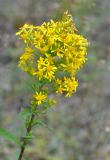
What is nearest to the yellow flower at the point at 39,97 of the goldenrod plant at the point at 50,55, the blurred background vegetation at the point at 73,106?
the goldenrod plant at the point at 50,55

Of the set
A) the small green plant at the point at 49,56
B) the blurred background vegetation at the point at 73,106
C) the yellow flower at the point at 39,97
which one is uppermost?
the blurred background vegetation at the point at 73,106

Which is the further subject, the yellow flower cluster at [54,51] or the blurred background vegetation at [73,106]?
the blurred background vegetation at [73,106]

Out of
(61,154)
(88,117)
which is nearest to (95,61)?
(88,117)

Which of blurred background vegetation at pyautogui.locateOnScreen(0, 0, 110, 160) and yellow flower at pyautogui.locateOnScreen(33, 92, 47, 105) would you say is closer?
yellow flower at pyautogui.locateOnScreen(33, 92, 47, 105)

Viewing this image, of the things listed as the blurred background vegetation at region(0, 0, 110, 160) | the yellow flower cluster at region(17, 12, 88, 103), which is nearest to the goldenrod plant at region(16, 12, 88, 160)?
the yellow flower cluster at region(17, 12, 88, 103)

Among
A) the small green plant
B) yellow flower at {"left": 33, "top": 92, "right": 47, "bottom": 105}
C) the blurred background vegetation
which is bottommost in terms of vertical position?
yellow flower at {"left": 33, "top": 92, "right": 47, "bottom": 105}

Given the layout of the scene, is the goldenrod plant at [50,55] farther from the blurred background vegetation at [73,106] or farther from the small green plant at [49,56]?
the blurred background vegetation at [73,106]

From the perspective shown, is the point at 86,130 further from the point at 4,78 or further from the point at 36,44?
the point at 36,44

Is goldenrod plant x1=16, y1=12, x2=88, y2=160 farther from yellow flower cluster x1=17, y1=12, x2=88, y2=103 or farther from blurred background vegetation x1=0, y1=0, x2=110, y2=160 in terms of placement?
blurred background vegetation x1=0, y1=0, x2=110, y2=160
